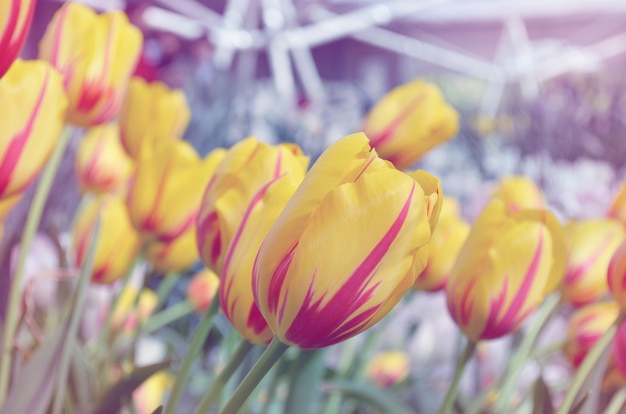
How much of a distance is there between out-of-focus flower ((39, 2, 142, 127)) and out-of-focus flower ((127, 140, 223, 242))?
3cm

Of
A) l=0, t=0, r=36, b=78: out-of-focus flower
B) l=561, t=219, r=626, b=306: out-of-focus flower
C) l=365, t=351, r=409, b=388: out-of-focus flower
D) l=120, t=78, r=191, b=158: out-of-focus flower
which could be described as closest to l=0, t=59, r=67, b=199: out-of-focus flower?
l=0, t=0, r=36, b=78: out-of-focus flower

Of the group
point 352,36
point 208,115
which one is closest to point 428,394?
point 208,115

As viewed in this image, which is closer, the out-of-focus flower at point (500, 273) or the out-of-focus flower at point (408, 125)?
the out-of-focus flower at point (500, 273)

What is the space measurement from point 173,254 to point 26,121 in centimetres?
13

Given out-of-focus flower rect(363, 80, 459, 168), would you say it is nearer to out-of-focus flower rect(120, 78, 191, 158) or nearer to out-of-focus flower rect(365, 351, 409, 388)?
out-of-focus flower rect(120, 78, 191, 158)

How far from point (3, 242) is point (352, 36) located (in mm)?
1029

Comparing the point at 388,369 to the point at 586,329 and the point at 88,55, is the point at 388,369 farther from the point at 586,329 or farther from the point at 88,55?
the point at 88,55

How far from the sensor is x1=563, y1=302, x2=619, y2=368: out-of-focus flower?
337 mm

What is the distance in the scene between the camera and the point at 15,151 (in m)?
0.19

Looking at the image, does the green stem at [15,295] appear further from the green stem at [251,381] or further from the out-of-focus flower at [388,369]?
the out-of-focus flower at [388,369]

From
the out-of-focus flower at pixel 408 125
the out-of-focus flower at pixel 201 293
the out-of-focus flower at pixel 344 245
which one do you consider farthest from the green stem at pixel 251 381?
the out-of-focus flower at pixel 201 293

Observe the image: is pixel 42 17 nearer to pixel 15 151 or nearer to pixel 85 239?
pixel 85 239

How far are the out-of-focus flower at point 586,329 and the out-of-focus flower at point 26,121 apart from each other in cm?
27

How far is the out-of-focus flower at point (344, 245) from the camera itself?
0.15 metres
